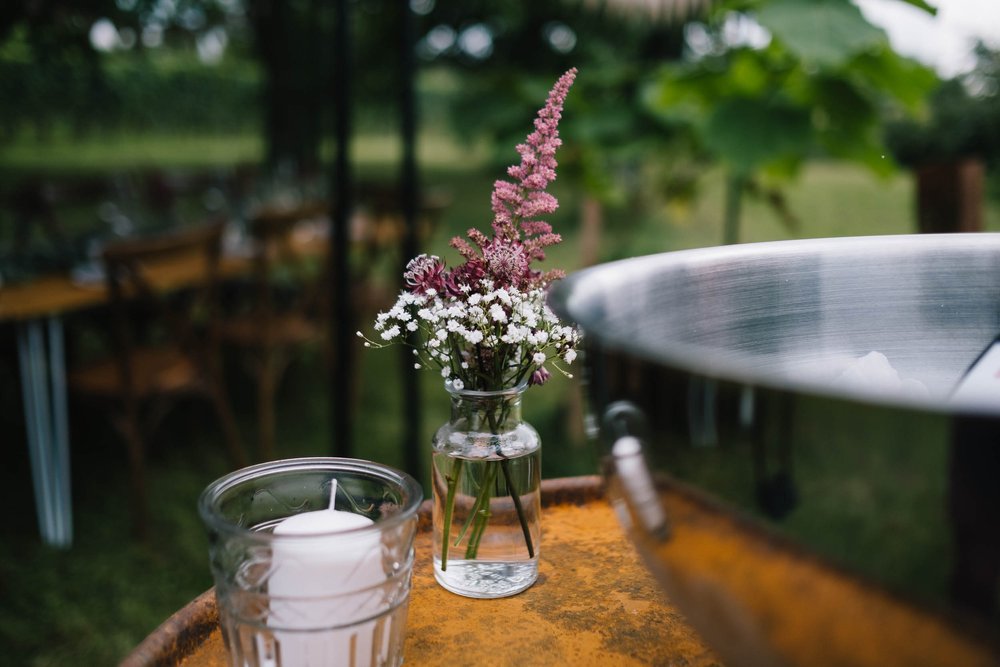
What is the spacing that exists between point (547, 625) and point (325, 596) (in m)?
0.18

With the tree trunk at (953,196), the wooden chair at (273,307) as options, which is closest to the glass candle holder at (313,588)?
the tree trunk at (953,196)

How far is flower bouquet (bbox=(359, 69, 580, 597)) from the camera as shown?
622 millimetres

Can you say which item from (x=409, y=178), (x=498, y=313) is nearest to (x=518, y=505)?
(x=498, y=313)

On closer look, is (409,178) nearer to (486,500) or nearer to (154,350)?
(154,350)

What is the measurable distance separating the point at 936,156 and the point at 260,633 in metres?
6.97

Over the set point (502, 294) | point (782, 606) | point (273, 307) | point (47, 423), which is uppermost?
point (502, 294)

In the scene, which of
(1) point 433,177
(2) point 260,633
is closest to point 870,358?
(2) point 260,633

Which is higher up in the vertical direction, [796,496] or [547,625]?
[796,496]

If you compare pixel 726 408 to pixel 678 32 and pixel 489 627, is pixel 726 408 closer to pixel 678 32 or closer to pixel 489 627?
pixel 489 627

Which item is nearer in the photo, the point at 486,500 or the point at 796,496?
the point at 796,496

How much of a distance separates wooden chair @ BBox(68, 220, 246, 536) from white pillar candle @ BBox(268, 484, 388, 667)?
6.34 ft

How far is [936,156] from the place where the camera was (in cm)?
641

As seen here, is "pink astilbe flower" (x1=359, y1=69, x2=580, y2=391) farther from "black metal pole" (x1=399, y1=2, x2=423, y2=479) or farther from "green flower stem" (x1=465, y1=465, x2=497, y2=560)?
"black metal pole" (x1=399, y1=2, x2=423, y2=479)

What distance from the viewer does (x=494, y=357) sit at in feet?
2.12
